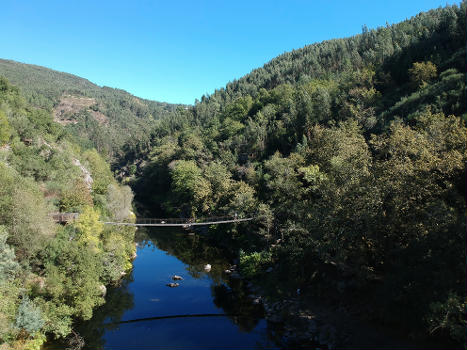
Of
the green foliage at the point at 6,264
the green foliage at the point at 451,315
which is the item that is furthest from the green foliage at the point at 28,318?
the green foliage at the point at 451,315

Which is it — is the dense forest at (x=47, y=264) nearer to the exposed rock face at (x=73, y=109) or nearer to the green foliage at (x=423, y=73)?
the green foliage at (x=423, y=73)

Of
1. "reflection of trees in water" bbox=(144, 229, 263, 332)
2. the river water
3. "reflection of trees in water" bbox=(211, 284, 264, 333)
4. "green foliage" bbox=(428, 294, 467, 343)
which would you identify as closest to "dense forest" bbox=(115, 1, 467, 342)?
"green foliage" bbox=(428, 294, 467, 343)

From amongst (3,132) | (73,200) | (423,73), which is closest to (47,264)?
(73,200)

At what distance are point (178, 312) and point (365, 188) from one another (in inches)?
525

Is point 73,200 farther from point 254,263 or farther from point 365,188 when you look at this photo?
point 365,188

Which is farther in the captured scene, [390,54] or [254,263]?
[390,54]

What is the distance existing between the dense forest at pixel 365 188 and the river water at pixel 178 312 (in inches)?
129

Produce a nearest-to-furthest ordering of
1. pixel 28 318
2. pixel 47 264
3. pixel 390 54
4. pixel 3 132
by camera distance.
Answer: pixel 28 318
pixel 47 264
pixel 3 132
pixel 390 54

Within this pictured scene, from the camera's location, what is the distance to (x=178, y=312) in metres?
19.1

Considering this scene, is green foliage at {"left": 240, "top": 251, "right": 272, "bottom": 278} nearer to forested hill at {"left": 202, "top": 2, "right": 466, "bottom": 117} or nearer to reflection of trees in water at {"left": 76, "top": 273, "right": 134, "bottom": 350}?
reflection of trees in water at {"left": 76, "top": 273, "right": 134, "bottom": 350}

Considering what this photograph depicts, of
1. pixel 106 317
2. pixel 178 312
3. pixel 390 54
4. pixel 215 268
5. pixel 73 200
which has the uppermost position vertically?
pixel 390 54

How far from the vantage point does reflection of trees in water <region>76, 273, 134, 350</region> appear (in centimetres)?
1578

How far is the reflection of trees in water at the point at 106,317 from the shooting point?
51.8ft

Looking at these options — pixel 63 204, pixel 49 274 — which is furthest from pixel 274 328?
pixel 63 204
